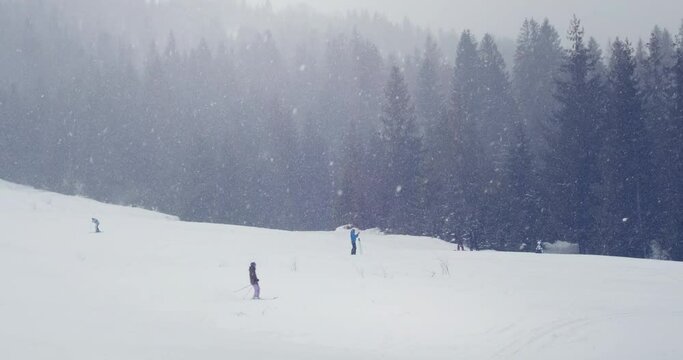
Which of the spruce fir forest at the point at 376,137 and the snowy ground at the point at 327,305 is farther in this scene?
the spruce fir forest at the point at 376,137

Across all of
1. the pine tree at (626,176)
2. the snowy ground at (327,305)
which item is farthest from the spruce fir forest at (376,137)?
the snowy ground at (327,305)

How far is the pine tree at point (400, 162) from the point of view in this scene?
4322cm

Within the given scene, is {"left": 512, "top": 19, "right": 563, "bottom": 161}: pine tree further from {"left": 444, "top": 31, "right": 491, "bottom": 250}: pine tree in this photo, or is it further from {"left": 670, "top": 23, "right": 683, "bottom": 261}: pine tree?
{"left": 670, "top": 23, "right": 683, "bottom": 261}: pine tree

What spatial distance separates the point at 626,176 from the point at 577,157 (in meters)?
3.25

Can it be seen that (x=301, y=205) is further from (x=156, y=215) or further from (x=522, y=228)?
(x=522, y=228)

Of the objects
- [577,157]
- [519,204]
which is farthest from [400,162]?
[577,157]

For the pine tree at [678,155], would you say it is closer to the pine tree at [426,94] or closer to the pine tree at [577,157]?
the pine tree at [577,157]

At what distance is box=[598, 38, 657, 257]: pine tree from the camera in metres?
31.7

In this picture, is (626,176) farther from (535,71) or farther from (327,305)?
(535,71)

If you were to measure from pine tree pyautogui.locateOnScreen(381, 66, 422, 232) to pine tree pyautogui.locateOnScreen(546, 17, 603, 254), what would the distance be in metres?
11.8

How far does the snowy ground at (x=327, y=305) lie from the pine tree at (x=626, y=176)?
12.3 meters

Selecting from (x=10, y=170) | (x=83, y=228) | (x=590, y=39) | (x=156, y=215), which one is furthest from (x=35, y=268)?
(x=590, y=39)

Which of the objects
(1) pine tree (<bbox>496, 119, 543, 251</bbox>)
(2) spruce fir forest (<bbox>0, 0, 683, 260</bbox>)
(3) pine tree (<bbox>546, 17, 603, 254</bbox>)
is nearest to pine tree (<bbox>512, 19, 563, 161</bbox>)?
(2) spruce fir forest (<bbox>0, 0, 683, 260</bbox>)

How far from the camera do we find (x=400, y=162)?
46.1 metres
